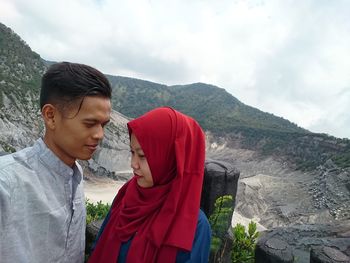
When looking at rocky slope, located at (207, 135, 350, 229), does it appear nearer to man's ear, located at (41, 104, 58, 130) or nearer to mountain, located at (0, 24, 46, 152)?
mountain, located at (0, 24, 46, 152)

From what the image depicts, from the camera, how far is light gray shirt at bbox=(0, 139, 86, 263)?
1.31 m

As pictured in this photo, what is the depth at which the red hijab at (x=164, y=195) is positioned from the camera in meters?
1.48

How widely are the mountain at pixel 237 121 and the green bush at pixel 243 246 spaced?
22.8 meters

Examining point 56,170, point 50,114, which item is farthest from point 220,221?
point 50,114

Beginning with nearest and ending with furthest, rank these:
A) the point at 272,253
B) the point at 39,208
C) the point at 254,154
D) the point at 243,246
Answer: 1. the point at 39,208
2. the point at 272,253
3. the point at 243,246
4. the point at 254,154

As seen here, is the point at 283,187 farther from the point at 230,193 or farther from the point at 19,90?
the point at 230,193

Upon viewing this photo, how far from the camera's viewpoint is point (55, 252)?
148 cm

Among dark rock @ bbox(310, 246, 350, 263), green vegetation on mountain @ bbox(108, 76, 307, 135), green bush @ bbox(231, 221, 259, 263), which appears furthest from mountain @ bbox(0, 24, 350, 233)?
dark rock @ bbox(310, 246, 350, 263)

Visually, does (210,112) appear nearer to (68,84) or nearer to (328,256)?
(328,256)

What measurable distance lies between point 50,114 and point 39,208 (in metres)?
0.41

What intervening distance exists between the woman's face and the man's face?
0.53 feet

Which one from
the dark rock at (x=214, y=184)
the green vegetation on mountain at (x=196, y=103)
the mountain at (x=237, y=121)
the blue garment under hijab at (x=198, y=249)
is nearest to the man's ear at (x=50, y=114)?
the blue garment under hijab at (x=198, y=249)

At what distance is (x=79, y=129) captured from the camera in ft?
4.94

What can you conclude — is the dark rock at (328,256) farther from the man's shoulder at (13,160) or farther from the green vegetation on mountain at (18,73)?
the green vegetation on mountain at (18,73)
